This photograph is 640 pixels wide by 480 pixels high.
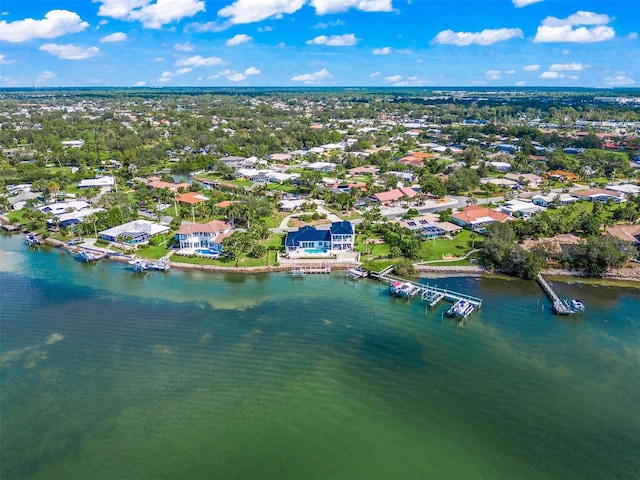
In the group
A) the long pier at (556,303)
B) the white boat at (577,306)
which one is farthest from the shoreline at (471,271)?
the white boat at (577,306)

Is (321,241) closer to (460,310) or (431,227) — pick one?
(431,227)

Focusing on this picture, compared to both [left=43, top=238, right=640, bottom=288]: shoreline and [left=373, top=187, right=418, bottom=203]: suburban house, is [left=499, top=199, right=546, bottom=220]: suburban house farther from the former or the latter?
[left=43, top=238, right=640, bottom=288]: shoreline

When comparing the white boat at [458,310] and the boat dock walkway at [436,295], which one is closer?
the white boat at [458,310]

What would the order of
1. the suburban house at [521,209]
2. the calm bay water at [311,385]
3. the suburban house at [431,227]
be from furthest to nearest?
the suburban house at [521,209] → the suburban house at [431,227] → the calm bay water at [311,385]

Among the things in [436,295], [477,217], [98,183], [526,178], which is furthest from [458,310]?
[98,183]

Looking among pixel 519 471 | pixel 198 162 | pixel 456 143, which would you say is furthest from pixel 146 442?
pixel 456 143

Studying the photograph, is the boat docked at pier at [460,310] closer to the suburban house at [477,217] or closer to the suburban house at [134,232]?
the suburban house at [477,217]

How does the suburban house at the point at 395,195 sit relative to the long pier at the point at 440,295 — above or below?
above

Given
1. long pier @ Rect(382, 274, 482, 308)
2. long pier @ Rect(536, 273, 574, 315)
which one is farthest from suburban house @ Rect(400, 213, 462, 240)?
long pier @ Rect(536, 273, 574, 315)
